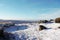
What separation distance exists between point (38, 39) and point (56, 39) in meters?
2.36

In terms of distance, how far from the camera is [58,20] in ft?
126

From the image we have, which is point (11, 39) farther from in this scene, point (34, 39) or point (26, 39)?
point (34, 39)

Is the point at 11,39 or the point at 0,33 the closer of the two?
the point at 11,39

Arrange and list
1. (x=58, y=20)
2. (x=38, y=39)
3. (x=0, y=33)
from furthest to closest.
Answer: (x=58, y=20) < (x=0, y=33) < (x=38, y=39)

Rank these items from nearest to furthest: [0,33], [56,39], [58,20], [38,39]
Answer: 1. [56,39]
2. [38,39]
3. [0,33]
4. [58,20]

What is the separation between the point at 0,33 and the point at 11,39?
6.80 ft

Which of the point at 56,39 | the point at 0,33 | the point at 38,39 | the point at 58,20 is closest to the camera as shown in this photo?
the point at 56,39

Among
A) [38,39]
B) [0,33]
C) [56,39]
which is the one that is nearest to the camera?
[56,39]

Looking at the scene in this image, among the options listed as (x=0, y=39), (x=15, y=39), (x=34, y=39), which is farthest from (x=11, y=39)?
(x=34, y=39)

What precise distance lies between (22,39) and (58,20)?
25907mm

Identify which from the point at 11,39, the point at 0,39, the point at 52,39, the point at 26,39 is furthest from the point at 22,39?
the point at 52,39

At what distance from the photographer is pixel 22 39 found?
49.0 feet

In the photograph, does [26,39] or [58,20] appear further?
[58,20]

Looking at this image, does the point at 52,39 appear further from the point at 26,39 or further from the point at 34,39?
the point at 26,39
